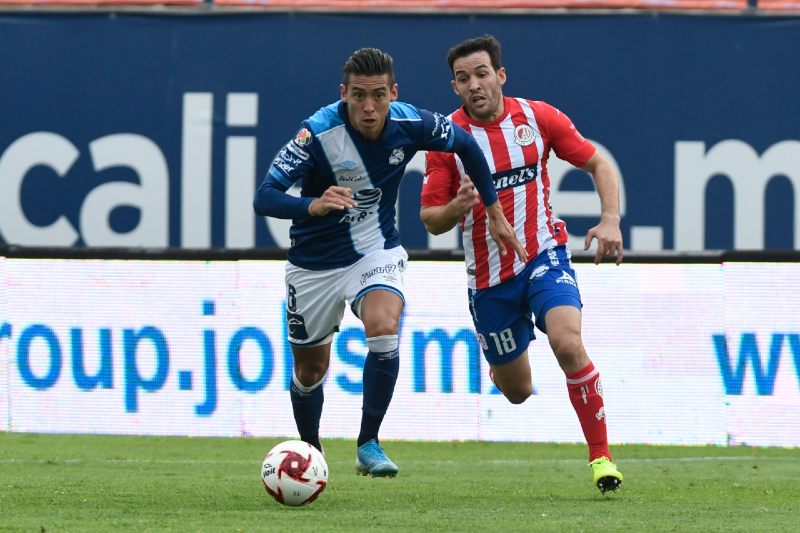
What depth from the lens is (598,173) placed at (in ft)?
24.7

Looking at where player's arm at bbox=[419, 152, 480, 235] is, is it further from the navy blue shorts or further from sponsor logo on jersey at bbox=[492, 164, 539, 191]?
the navy blue shorts

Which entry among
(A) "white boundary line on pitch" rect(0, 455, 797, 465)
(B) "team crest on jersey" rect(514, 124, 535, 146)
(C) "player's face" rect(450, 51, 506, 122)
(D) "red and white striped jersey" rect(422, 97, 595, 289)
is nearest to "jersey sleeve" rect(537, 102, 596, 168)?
(D) "red and white striped jersey" rect(422, 97, 595, 289)

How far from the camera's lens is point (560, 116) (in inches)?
310

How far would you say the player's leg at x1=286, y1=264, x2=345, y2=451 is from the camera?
7.56 metres

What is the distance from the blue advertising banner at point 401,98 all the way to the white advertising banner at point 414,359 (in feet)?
12.4

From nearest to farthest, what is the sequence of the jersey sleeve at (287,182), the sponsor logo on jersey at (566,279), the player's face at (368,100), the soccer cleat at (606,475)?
the jersey sleeve at (287,182) < the soccer cleat at (606,475) < the player's face at (368,100) < the sponsor logo on jersey at (566,279)

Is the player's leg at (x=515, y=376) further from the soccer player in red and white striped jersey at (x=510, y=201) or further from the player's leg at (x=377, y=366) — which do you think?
the player's leg at (x=377, y=366)

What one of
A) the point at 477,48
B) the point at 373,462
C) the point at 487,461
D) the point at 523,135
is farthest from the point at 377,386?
the point at 487,461

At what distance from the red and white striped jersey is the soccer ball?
1.83 metres

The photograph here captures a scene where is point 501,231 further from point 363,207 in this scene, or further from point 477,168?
point 363,207

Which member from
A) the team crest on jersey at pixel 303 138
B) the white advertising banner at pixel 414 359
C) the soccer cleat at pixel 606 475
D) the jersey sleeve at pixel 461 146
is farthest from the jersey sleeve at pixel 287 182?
the white advertising banner at pixel 414 359

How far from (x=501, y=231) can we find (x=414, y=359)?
164 inches

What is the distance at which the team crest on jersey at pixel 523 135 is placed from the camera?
7.72 meters

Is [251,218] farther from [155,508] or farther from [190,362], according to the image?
[155,508]
